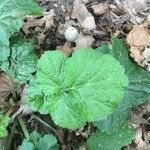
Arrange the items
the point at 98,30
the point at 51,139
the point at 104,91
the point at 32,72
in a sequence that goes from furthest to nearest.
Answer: the point at 98,30 → the point at 32,72 → the point at 51,139 → the point at 104,91

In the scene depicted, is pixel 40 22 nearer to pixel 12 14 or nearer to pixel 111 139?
pixel 12 14

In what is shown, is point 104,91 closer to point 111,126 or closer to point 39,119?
point 111,126

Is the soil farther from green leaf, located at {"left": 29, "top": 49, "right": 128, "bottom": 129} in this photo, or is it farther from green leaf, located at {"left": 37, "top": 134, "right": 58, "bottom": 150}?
green leaf, located at {"left": 29, "top": 49, "right": 128, "bottom": 129}

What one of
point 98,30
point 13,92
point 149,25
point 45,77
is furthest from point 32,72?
point 149,25

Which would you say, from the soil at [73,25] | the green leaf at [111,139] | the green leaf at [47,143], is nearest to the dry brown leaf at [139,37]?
the soil at [73,25]

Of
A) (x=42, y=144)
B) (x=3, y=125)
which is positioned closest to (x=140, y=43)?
(x=42, y=144)

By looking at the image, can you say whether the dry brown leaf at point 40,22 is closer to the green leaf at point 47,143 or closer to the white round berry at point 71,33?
the white round berry at point 71,33

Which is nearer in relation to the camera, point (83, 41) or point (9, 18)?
point (9, 18)

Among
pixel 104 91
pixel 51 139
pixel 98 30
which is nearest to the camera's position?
pixel 104 91
